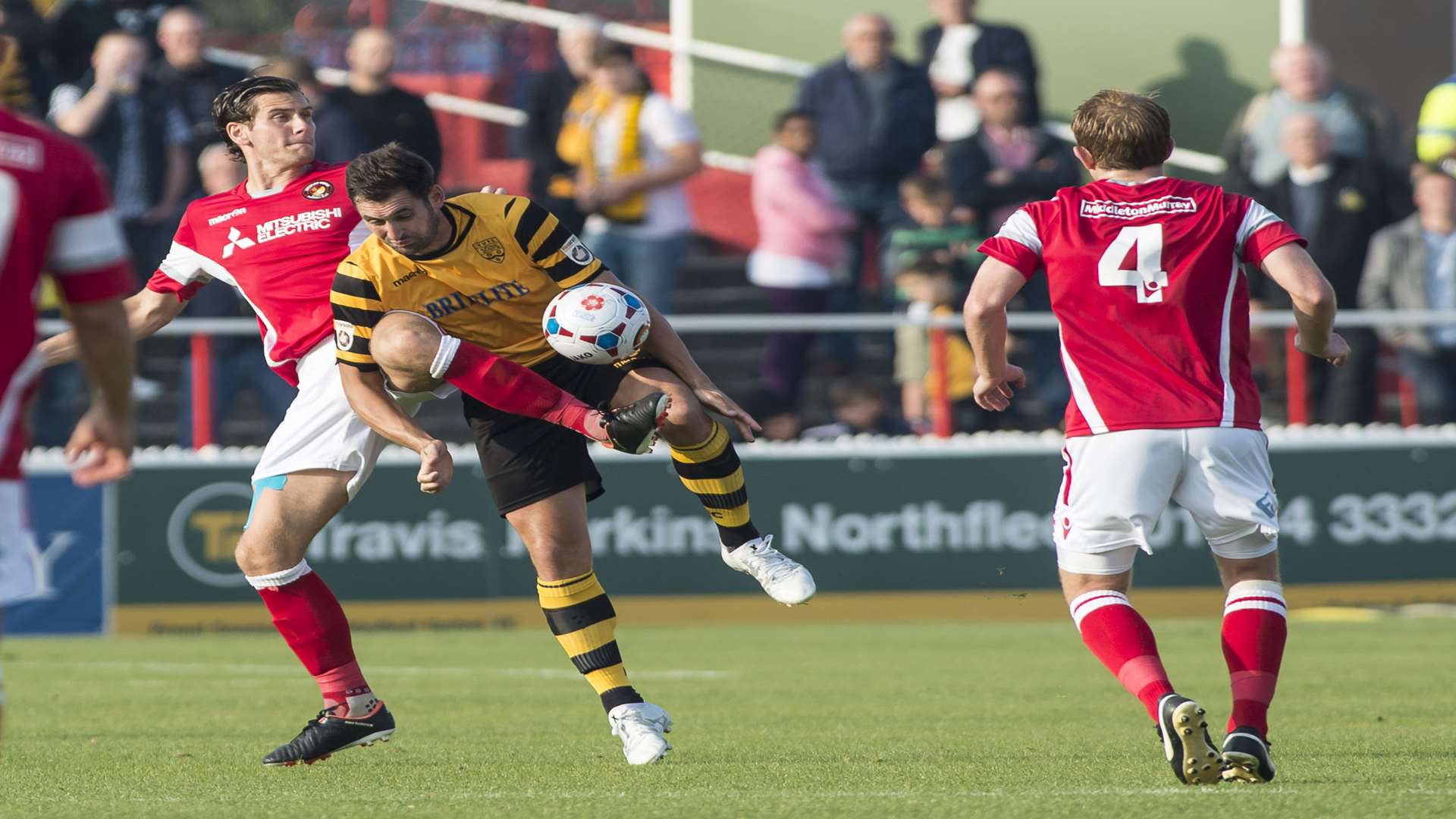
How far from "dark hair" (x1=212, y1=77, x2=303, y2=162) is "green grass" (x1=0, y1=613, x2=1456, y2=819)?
7.32ft

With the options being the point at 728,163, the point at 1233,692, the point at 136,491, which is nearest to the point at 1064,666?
the point at 1233,692

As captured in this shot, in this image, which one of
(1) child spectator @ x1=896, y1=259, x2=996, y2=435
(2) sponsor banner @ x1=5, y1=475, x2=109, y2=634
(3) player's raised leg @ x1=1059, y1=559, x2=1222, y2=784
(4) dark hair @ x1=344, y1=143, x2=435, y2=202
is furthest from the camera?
(1) child spectator @ x1=896, y1=259, x2=996, y2=435

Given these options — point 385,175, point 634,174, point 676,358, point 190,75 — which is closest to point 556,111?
point 634,174

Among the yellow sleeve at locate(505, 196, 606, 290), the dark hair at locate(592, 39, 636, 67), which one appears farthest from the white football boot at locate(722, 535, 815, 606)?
the dark hair at locate(592, 39, 636, 67)

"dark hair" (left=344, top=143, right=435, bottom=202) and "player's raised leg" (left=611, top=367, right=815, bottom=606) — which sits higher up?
"dark hair" (left=344, top=143, right=435, bottom=202)

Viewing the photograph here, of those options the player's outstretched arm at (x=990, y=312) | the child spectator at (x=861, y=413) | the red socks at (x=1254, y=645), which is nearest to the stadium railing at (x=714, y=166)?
the child spectator at (x=861, y=413)

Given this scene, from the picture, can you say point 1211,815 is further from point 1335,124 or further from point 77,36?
point 77,36

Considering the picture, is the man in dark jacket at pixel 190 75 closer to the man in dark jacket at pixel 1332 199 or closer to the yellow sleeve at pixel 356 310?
the man in dark jacket at pixel 1332 199

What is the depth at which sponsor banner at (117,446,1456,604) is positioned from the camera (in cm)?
1376

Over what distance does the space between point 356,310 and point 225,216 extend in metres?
0.90

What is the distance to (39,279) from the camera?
184 inches

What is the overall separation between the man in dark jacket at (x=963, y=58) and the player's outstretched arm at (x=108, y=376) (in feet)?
35.5

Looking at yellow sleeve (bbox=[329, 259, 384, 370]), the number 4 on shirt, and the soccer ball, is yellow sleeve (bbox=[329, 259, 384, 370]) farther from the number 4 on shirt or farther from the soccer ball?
the number 4 on shirt

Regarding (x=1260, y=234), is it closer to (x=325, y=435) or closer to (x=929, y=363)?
(x=325, y=435)
